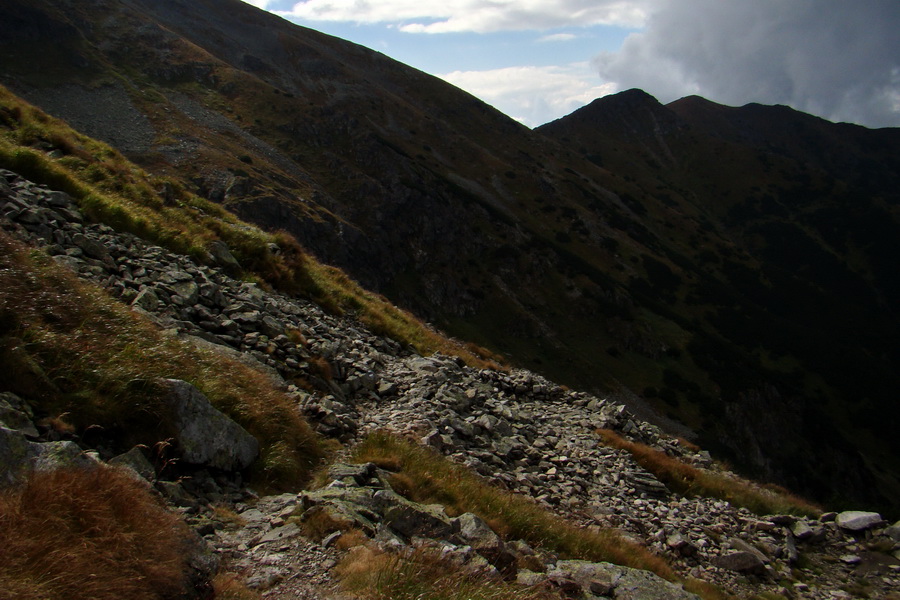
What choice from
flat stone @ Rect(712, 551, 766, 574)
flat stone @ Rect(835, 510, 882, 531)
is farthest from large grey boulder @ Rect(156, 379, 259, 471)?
flat stone @ Rect(835, 510, 882, 531)

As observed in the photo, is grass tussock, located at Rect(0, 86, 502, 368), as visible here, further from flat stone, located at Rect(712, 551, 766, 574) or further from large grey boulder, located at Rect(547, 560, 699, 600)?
large grey boulder, located at Rect(547, 560, 699, 600)

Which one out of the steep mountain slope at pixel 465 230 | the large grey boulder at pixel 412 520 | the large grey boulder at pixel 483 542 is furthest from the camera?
the steep mountain slope at pixel 465 230

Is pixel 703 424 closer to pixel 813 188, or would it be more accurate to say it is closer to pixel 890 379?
pixel 890 379

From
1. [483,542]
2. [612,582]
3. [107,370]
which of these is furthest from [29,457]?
[612,582]

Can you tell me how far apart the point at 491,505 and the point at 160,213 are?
13780mm

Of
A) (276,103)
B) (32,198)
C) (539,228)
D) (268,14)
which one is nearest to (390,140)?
(276,103)

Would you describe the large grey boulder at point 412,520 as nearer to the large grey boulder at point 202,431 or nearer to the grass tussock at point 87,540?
the large grey boulder at point 202,431

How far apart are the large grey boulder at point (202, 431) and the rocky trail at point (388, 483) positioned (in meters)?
0.09

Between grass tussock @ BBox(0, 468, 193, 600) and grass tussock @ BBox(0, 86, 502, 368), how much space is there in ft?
34.0

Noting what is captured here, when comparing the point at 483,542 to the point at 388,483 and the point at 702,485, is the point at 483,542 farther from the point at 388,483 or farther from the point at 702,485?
the point at 702,485

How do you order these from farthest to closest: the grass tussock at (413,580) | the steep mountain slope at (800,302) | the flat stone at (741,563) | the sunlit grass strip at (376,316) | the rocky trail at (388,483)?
1. the steep mountain slope at (800,302)
2. the sunlit grass strip at (376,316)
3. the flat stone at (741,563)
4. the rocky trail at (388,483)
5. the grass tussock at (413,580)

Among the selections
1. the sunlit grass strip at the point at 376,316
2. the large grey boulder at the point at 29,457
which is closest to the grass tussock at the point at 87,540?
the large grey boulder at the point at 29,457

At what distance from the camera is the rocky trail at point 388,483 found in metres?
5.20

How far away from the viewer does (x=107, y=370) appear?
5.95 metres
